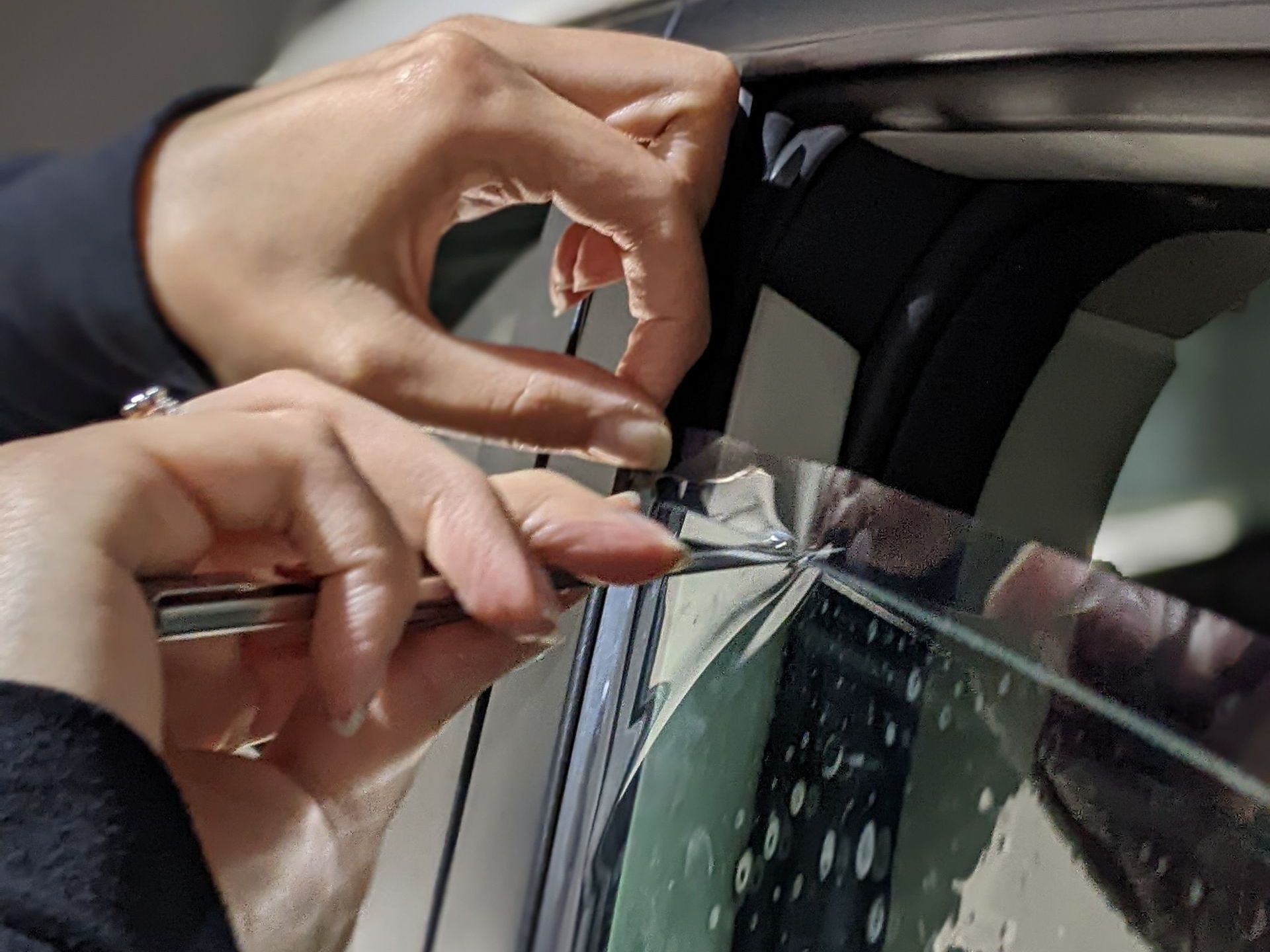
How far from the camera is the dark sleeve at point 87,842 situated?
22 cm

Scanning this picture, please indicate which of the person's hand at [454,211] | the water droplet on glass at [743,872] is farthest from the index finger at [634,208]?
the water droplet on glass at [743,872]

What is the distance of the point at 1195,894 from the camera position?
1.01ft

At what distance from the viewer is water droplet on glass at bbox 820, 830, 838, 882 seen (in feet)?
1.42

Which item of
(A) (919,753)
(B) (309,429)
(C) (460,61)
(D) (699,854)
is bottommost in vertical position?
(D) (699,854)

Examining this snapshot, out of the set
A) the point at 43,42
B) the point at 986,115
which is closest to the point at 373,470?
the point at 986,115

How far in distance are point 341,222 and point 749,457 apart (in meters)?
0.24

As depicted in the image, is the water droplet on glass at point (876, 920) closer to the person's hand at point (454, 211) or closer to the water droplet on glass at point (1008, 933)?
the water droplet on glass at point (1008, 933)

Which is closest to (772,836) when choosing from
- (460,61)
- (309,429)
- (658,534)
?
(658,534)

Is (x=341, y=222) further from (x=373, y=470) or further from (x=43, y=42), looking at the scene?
(x=43, y=42)

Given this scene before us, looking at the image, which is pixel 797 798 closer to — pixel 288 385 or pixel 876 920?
pixel 876 920

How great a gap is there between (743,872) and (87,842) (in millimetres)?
310

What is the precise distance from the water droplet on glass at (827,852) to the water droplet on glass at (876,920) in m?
0.02

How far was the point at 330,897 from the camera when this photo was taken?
0.40 meters

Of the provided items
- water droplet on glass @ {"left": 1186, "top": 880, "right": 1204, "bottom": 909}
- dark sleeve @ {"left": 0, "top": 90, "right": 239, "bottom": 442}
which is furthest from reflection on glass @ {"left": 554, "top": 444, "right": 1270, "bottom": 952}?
dark sleeve @ {"left": 0, "top": 90, "right": 239, "bottom": 442}
